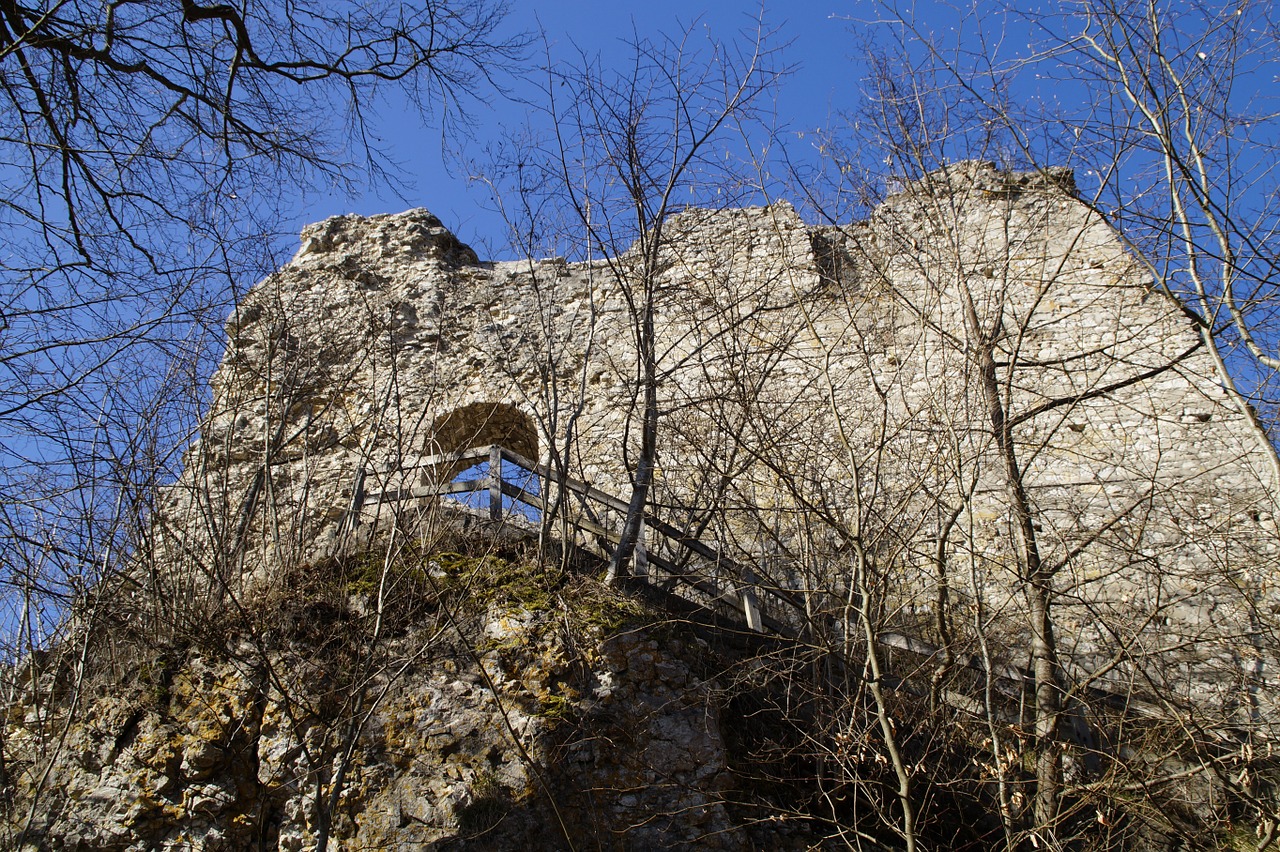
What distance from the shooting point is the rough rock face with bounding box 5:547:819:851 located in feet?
14.6

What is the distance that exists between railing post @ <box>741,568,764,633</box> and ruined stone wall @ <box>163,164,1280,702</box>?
23 centimetres

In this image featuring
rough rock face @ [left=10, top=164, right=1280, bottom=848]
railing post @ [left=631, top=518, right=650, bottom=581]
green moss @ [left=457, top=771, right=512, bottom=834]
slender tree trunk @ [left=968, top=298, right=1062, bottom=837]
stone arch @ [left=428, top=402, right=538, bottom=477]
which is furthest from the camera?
stone arch @ [left=428, top=402, right=538, bottom=477]

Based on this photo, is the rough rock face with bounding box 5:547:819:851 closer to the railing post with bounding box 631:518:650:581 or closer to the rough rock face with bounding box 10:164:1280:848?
the rough rock face with bounding box 10:164:1280:848

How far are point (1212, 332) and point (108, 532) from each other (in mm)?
5879

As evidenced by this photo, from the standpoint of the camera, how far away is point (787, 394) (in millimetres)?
8586

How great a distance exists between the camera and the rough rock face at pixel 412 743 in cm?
445

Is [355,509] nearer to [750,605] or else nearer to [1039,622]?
[750,605]

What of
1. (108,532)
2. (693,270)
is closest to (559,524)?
(108,532)

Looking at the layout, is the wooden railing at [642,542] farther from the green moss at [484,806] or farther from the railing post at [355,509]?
the green moss at [484,806]

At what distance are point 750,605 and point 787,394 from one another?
3.34 metres

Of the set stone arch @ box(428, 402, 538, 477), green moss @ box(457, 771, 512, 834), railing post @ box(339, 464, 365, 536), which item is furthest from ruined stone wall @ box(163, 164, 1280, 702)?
green moss @ box(457, 771, 512, 834)

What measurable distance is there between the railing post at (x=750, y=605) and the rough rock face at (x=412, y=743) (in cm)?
41

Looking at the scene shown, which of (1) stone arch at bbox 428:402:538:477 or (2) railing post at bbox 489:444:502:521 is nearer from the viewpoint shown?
(2) railing post at bbox 489:444:502:521

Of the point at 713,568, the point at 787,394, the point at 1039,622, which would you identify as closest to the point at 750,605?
the point at 713,568
